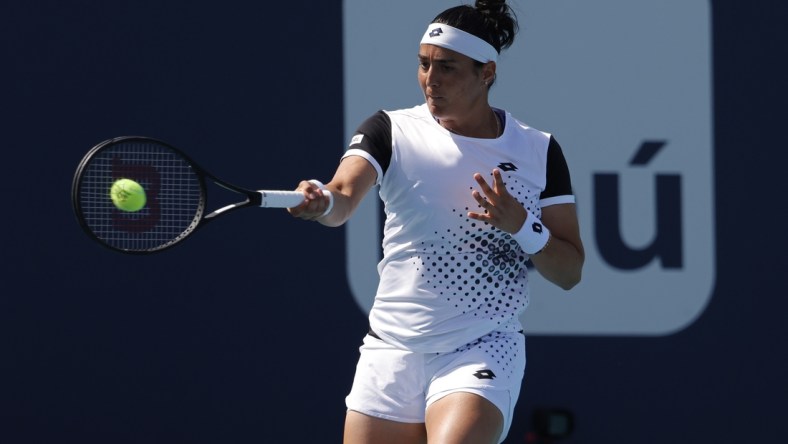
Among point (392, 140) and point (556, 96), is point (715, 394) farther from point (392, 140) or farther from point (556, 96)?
point (392, 140)

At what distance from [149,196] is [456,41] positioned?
940mm

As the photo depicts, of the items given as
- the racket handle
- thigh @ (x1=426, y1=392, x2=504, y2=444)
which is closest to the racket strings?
the racket handle

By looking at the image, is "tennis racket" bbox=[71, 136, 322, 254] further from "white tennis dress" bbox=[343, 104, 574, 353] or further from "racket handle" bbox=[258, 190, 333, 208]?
"white tennis dress" bbox=[343, 104, 574, 353]

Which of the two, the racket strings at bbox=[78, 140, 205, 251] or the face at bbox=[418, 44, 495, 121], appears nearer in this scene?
the face at bbox=[418, 44, 495, 121]

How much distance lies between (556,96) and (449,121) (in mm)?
1756

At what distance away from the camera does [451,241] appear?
347 centimetres

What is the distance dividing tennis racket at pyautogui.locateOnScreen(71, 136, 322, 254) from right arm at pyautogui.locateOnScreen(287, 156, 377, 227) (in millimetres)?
29

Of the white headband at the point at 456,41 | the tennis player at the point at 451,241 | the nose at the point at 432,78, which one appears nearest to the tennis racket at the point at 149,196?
the tennis player at the point at 451,241

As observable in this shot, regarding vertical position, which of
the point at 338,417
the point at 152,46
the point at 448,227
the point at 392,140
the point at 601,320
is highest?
the point at 152,46

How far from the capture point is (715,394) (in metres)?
5.32

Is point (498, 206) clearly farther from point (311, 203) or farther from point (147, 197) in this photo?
point (147, 197)

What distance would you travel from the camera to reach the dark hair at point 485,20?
359 centimetres

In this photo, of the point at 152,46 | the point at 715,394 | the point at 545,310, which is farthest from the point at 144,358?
the point at 715,394

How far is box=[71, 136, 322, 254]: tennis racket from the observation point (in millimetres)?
3179
